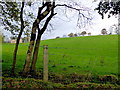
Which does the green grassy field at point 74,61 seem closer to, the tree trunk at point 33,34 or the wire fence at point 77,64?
the wire fence at point 77,64

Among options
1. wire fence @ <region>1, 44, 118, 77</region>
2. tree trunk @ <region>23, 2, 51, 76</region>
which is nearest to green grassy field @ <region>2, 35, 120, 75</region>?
wire fence @ <region>1, 44, 118, 77</region>

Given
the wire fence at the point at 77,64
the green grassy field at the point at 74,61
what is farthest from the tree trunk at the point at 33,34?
the wire fence at the point at 77,64

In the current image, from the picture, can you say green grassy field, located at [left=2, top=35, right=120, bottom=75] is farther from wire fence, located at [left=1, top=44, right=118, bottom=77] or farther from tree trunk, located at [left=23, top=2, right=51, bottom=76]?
tree trunk, located at [left=23, top=2, right=51, bottom=76]

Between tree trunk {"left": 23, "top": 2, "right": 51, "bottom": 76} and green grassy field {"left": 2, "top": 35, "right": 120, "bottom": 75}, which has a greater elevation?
tree trunk {"left": 23, "top": 2, "right": 51, "bottom": 76}

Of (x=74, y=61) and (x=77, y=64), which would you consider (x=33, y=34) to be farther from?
(x=74, y=61)

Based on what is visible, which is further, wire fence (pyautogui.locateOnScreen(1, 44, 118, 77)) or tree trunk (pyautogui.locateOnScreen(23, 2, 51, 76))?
wire fence (pyautogui.locateOnScreen(1, 44, 118, 77))

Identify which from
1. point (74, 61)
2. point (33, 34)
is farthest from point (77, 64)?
point (33, 34)

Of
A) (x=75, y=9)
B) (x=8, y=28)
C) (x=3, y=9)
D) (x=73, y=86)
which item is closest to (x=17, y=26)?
(x=8, y=28)

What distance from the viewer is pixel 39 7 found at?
863 centimetres

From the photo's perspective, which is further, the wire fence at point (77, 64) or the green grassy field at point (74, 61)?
the wire fence at point (77, 64)

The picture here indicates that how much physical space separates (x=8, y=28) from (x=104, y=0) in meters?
5.64

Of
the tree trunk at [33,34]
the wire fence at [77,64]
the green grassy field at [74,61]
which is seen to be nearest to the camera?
the tree trunk at [33,34]

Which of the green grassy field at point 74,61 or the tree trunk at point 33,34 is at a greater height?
the tree trunk at point 33,34

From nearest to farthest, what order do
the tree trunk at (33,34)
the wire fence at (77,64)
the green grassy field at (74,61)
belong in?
the tree trunk at (33,34) → the green grassy field at (74,61) → the wire fence at (77,64)
